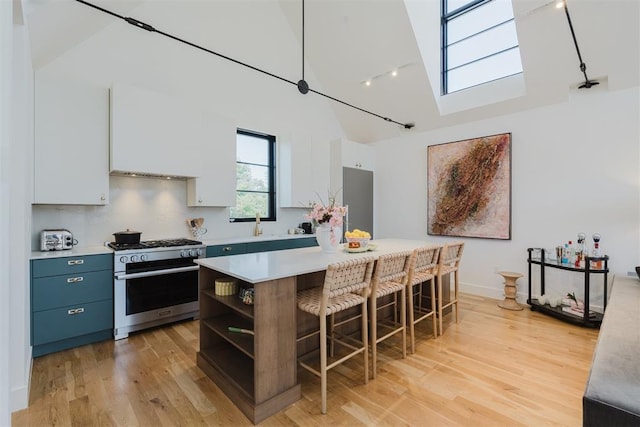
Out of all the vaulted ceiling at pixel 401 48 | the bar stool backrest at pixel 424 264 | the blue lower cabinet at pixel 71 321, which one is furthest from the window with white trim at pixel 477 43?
the blue lower cabinet at pixel 71 321

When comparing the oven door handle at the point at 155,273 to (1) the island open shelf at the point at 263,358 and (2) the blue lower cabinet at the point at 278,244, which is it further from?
(1) the island open shelf at the point at 263,358

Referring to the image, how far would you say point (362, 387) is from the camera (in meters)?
2.19

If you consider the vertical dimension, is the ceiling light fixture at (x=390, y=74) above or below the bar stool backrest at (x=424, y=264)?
above

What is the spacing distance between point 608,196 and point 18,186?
5484 mm

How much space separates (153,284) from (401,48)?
4308 mm

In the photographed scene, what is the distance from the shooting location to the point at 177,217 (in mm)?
3859

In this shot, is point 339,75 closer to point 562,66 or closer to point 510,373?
point 562,66

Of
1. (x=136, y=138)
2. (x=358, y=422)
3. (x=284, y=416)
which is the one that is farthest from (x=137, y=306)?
(x=358, y=422)

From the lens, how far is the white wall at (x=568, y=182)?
11.1ft

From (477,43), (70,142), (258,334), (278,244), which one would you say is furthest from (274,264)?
(477,43)

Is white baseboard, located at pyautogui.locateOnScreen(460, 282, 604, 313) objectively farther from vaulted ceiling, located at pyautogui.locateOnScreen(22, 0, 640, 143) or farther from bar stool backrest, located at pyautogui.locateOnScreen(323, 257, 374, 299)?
bar stool backrest, located at pyautogui.locateOnScreen(323, 257, 374, 299)

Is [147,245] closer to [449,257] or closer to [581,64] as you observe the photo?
[449,257]

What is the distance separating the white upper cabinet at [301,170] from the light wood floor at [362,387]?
2485mm

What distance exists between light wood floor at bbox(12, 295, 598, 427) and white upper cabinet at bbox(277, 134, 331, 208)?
2.49m
